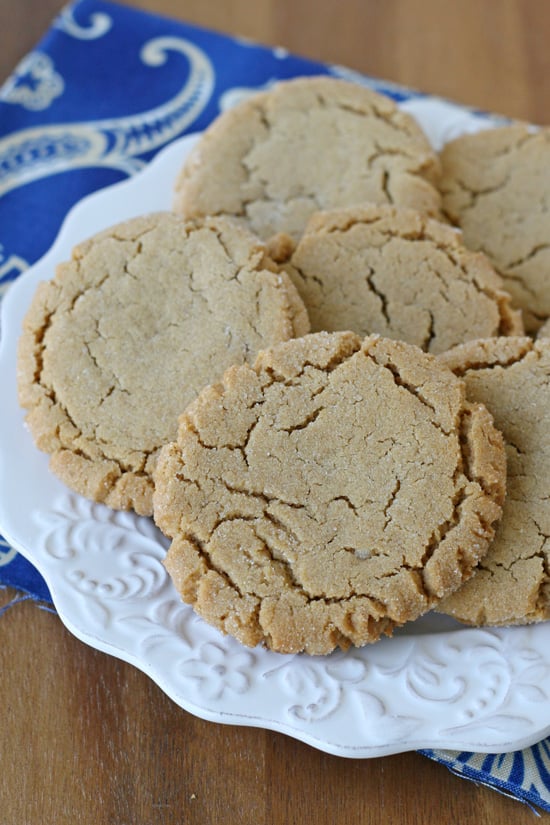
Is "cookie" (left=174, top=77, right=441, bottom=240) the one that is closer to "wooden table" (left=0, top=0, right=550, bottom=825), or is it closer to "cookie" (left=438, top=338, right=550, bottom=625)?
"cookie" (left=438, top=338, right=550, bottom=625)

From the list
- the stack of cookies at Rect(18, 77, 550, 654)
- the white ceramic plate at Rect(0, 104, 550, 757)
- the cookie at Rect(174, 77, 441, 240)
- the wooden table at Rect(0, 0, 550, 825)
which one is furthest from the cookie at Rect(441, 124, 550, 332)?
the wooden table at Rect(0, 0, 550, 825)

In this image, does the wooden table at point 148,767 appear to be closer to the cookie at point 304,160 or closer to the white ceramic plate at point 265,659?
the white ceramic plate at point 265,659

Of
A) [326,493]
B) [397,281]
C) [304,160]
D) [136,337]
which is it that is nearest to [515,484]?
[326,493]

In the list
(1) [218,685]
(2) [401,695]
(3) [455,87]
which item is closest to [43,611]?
(1) [218,685]

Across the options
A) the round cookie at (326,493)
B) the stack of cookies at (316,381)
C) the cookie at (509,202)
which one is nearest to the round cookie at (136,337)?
the stack of cookies at (316,381)

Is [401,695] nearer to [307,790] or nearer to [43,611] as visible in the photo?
[307,790]
